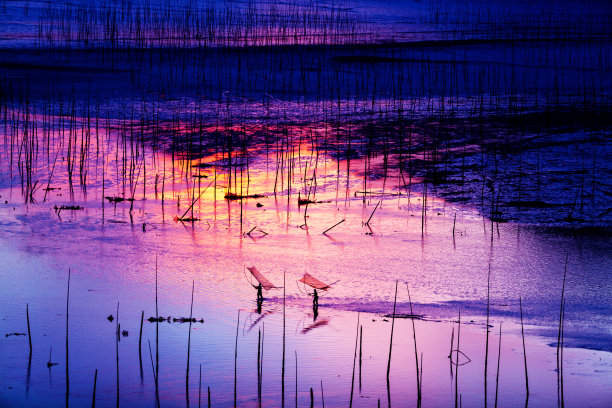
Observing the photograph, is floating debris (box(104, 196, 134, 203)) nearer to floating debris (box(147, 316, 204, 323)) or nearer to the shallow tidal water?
the shallow tidal water

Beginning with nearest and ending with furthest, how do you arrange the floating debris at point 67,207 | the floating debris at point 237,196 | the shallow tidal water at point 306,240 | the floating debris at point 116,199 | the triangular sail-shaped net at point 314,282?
1. the shallow tidal water at point 306,240
2. the triangular sail-shaped net at point 314,282
3. the floating debris at point 67,207
4. the floating debris at point 116,199
5. the floating debris at point 237,196

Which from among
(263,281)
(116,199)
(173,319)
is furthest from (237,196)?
(173,319)

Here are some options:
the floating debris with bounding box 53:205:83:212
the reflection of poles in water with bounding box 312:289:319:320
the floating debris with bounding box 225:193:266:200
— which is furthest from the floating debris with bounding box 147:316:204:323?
the floating debris with bounding box 225:193:266:200

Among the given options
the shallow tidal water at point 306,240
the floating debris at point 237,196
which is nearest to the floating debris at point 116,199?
the shallow tidal water at point 306,240

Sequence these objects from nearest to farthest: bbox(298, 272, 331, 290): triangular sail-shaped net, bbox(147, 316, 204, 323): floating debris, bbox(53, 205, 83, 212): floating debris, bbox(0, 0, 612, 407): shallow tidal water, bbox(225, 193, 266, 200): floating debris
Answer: bbox(0, 0, 612, 407): shallow tidal water < bbox(147, 316, 204, 323): floating debris < bbox(298, 272, 331, 290): triangular sail-shaped net < bbox(53, 205, 83, 212): floating debris < bbox(225, 193, 266, 200): floating debris

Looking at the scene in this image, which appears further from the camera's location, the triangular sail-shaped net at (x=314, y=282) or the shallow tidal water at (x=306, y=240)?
the triangular sail-shaped net at (x=314, y=282)

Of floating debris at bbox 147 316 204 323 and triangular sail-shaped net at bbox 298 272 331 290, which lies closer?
floating debris at bbox 147 316 204 323

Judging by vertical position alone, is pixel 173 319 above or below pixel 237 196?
below

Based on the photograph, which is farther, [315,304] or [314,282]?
[314,282]

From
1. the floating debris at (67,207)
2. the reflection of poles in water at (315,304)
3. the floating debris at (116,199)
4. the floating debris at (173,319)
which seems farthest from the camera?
the floating debris at (116,199)

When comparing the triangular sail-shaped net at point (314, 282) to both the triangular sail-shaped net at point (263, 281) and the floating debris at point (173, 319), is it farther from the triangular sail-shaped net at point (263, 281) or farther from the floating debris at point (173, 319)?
the floating debris at point (173, 319)

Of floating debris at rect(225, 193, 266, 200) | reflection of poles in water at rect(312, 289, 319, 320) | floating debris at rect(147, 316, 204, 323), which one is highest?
floating debris at rect(225, 193, 266, 200)

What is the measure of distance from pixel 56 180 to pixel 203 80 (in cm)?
552

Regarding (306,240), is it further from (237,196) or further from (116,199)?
(116,199)
